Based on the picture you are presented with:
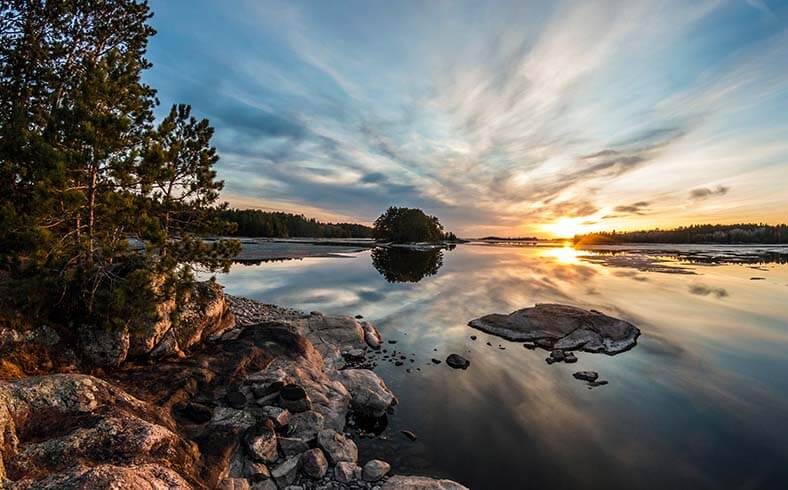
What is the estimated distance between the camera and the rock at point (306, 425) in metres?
8.94

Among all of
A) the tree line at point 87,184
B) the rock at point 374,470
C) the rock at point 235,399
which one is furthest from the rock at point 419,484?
the tree line at point 87,184

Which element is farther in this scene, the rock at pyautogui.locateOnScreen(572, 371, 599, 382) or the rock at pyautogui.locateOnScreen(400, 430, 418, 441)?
the rock at pyautogui.locateOnScreen(572, 371, 599, 382)

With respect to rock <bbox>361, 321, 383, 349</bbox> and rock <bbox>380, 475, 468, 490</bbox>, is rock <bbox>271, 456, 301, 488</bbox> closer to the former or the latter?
rock <bbox>380, 475, 468, 490</bbox>

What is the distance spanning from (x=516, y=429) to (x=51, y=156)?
1451 centimetres

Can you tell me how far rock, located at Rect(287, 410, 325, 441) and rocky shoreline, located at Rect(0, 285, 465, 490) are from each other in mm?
28

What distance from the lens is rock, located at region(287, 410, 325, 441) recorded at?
8.94 m

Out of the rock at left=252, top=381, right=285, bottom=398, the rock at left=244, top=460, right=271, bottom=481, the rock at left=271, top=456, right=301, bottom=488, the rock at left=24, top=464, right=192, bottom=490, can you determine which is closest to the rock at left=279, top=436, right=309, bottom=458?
the rock at left=271, top=456, right=301, bottom=488

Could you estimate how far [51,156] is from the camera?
7711mm

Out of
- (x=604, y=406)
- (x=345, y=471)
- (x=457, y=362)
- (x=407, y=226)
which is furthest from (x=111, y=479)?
(x=407, y=226)

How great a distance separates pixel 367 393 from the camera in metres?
11.7

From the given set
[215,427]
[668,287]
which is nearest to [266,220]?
[668,287]

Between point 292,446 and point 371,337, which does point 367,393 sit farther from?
point 371,337

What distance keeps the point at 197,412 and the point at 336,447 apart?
3517 millimetres

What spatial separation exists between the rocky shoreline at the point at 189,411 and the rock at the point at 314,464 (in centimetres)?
3
